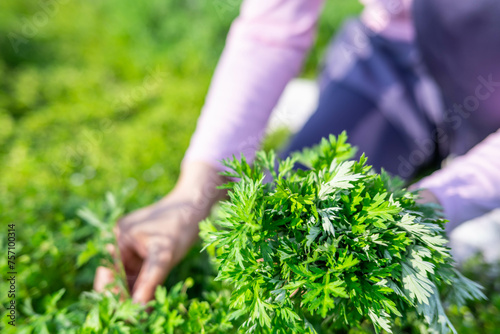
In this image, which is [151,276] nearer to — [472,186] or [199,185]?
[199,185]

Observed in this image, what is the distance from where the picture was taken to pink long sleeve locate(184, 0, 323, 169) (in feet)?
5.31

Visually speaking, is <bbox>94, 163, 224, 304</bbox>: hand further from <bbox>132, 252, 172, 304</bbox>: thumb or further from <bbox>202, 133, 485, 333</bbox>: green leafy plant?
<bbox>202, 133, 485, 333</bbox>: green leafy plant

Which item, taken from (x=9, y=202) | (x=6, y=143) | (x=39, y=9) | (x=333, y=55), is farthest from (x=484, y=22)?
(x=39, y=9)

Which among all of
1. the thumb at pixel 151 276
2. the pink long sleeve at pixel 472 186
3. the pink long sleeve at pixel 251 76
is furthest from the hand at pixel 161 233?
the pink long sleeve at pixel 472 186

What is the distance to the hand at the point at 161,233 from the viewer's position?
130 centimetres

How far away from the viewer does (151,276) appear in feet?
4.19

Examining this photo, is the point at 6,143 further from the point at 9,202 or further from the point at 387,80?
the point at 387,80

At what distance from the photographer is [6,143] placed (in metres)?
2.80

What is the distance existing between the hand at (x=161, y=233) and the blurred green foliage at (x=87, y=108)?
0.49 ft

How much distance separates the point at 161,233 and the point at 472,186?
3.68ft

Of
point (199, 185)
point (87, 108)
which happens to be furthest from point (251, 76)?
point (87, 108)

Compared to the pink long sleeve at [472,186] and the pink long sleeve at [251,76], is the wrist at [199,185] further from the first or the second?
the pink long sleeve at [472,186]

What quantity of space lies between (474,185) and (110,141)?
2.47 m

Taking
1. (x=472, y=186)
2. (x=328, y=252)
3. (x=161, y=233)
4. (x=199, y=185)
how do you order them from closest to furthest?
(x=328, y=252), (x=472, y=186), (x=161, y=233), (x=199, y=185)
